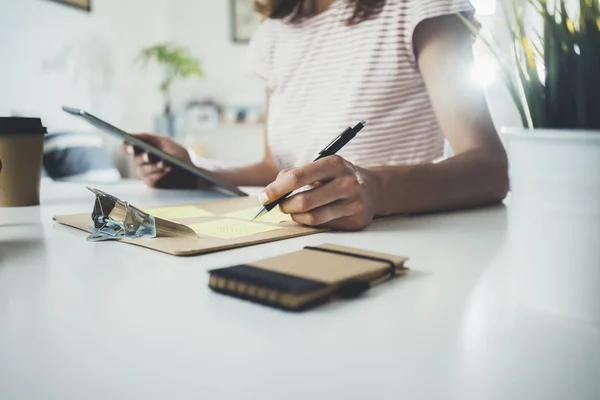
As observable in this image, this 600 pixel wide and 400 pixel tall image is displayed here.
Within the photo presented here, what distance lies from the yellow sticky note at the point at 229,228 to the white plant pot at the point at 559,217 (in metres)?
0.29

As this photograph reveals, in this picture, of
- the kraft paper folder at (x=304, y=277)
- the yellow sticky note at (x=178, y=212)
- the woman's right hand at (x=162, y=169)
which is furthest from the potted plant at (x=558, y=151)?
the woman's right hand at (x=162, y=169)

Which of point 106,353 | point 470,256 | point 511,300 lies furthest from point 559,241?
point 106,353

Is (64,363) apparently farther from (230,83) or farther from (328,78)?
(230,83)

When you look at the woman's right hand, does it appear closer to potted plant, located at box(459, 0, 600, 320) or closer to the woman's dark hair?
the woman's dark hair

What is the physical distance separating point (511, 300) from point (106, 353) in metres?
0.26

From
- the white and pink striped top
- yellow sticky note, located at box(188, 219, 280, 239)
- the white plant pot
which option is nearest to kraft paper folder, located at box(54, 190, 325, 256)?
yellow sticky note, located at box(188, 219, 280, 239)

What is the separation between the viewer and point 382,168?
68 centimetres

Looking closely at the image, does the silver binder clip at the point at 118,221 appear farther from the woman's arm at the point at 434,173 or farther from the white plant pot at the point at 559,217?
the white plant pot at the point at 559,217

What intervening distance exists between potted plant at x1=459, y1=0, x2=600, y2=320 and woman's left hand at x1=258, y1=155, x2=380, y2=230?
255 mm

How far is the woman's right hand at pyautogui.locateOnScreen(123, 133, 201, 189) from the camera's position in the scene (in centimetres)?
102

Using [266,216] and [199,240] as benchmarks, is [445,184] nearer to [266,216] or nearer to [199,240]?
[266,216]

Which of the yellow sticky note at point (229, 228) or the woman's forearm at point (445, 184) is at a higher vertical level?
the woman's forearm at point (445, 184)

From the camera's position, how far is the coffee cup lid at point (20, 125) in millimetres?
772

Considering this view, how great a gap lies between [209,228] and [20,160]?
0.41 meters
